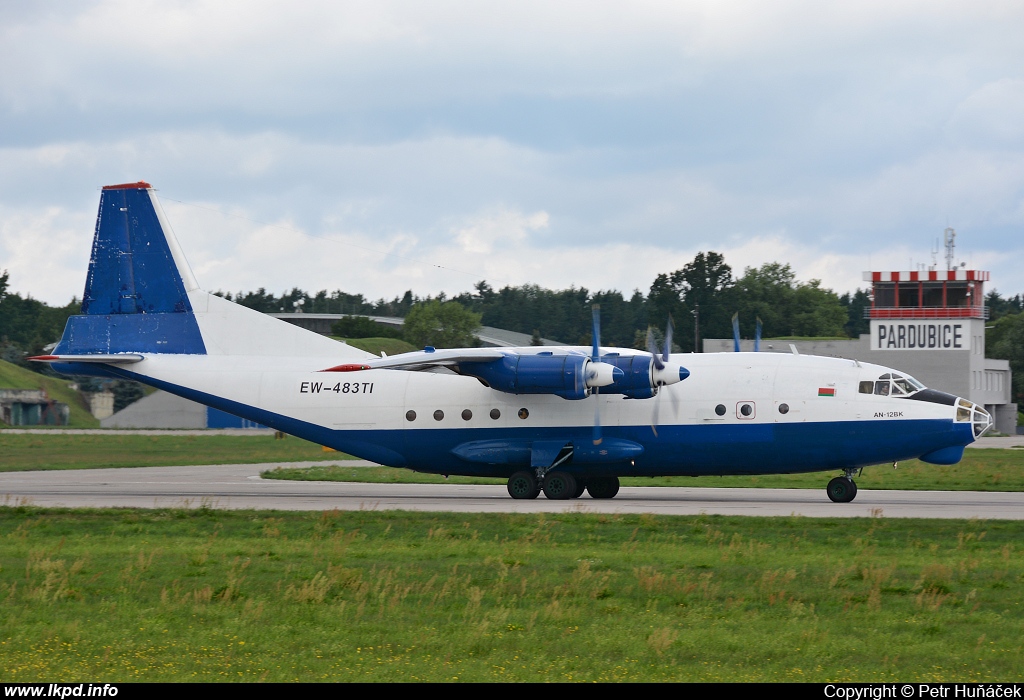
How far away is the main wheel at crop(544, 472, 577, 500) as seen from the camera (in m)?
28.2

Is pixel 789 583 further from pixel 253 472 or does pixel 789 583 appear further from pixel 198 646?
pixel 253 472

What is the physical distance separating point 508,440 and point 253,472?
50.6 ft

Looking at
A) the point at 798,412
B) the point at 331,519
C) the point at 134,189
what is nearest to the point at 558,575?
the point at 331,519

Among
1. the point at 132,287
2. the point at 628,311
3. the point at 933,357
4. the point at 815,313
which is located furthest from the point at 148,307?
the point at 628,311

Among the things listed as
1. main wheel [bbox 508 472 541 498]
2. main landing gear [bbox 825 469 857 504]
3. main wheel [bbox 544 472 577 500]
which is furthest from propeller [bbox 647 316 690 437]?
main landing gear [bbox 825 469 857 504]

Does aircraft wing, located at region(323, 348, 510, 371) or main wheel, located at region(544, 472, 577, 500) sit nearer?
aircraft wing, located at region(323, 348, 510, 371)

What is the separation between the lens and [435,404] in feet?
95.4

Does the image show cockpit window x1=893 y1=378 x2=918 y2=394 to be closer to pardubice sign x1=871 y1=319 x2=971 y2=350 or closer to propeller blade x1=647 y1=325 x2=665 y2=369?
propeller blade x1=647 y1=325 x2=665 y2=369

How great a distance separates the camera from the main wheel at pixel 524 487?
93.1ft

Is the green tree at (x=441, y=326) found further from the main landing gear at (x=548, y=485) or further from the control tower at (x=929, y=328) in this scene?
the main landing gear at (x=548, y=485)

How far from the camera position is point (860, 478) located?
36531 millimetres

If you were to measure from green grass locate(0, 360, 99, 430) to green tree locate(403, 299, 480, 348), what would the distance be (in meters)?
28.0

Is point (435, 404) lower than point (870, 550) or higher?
higher

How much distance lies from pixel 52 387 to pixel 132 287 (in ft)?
240
